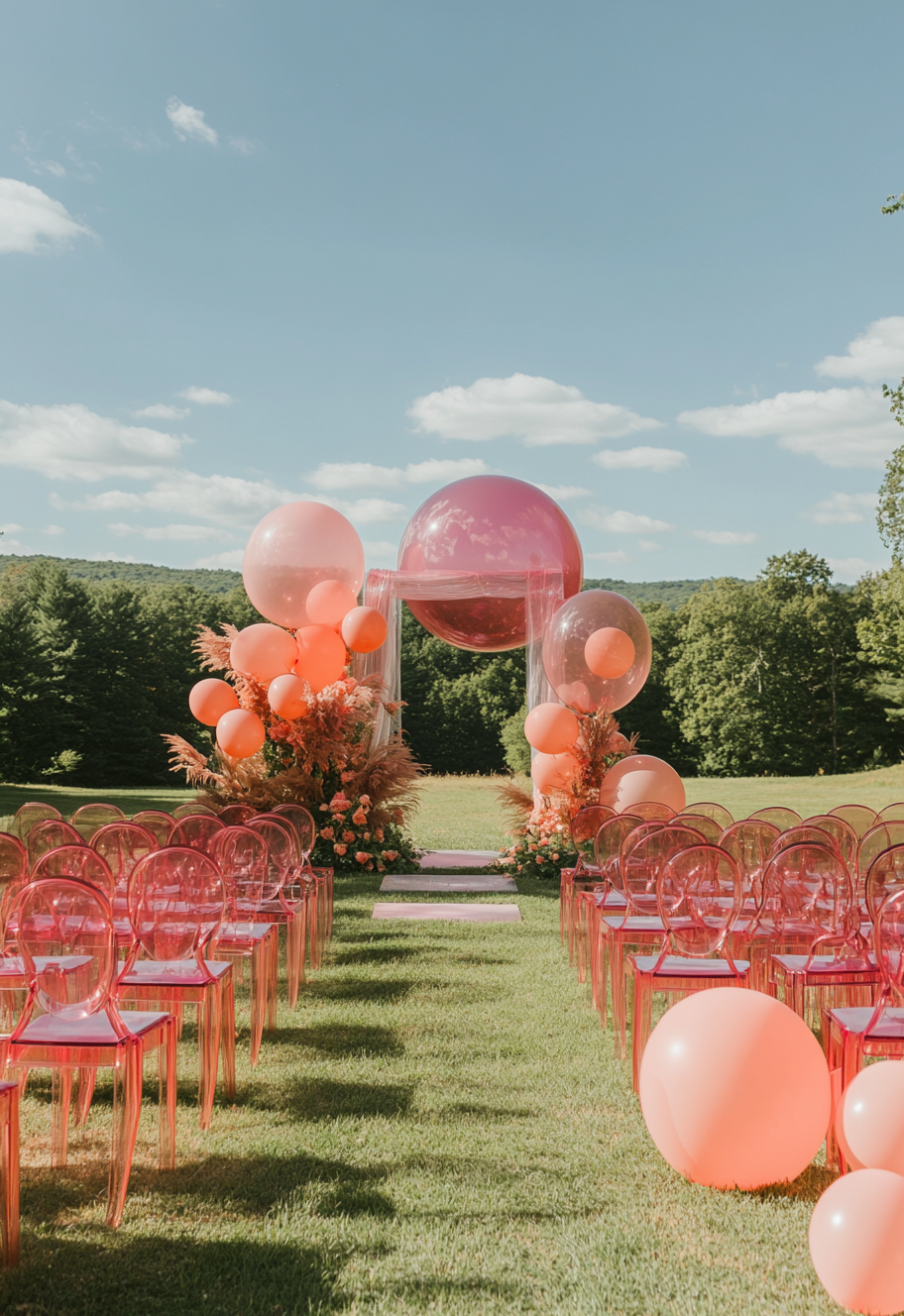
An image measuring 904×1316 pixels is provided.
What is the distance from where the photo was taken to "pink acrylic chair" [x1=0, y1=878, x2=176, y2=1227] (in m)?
3.29

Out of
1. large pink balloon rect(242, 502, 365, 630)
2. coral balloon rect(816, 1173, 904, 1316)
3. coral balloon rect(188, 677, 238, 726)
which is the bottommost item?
coral balloon rect(816, 1173, 904, 1316)

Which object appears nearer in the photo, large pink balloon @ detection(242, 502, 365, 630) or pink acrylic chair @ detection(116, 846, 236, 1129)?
pink acrylic chair @ detection(116, 846, 236, 1129)

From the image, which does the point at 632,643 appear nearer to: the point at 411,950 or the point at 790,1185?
the point at 411,950

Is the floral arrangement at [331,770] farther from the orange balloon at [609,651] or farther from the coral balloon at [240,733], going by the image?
the orange balloon at [609,651]

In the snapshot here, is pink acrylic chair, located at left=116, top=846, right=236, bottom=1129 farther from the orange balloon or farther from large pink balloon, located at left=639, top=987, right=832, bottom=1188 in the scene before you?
the orange balloon

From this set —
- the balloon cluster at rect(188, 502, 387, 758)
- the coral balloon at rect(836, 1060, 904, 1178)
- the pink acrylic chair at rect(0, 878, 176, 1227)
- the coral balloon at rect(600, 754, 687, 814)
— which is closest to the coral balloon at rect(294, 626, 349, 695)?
the balloon cluster at rect(188, 502, 387, 758)

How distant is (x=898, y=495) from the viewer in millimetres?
23672

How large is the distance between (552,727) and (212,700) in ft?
11.8

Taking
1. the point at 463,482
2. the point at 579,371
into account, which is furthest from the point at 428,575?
the point at 579,371

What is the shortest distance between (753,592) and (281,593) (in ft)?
115

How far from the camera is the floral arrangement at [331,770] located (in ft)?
36.1

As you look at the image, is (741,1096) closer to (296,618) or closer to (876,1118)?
(876,1118)

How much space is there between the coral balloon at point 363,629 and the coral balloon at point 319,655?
0.23 m

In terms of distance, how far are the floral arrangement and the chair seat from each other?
289 inches
